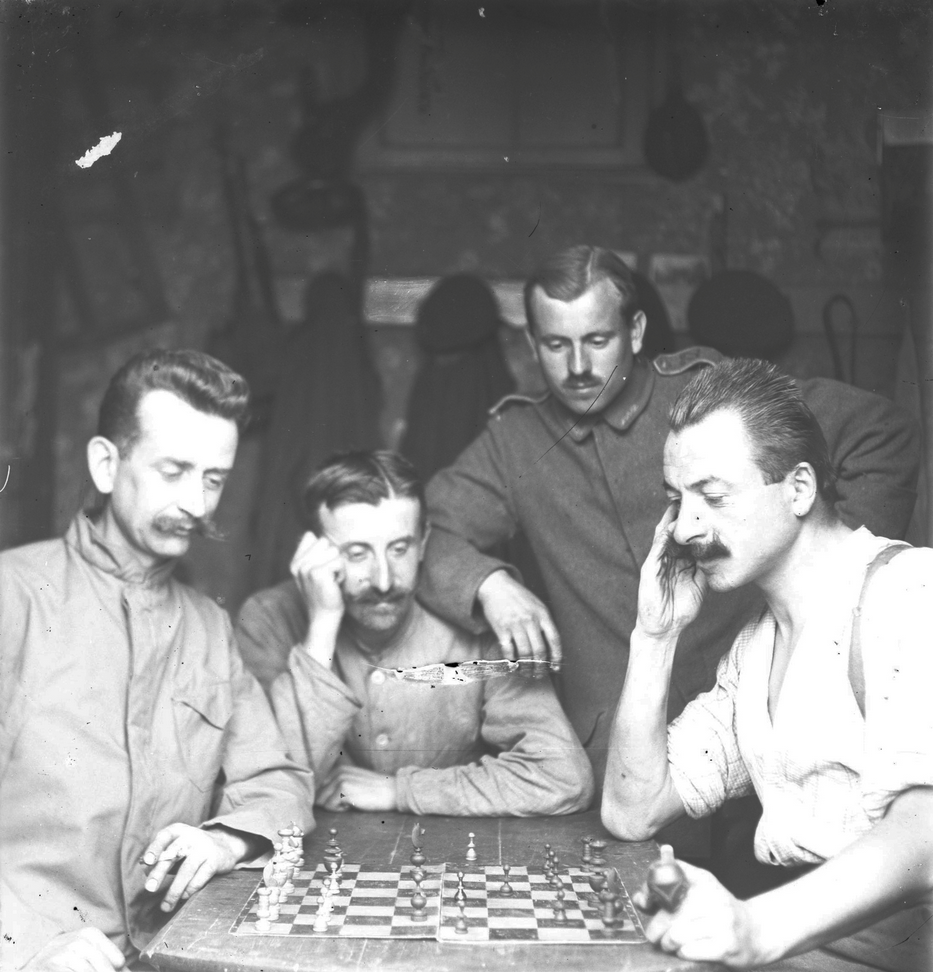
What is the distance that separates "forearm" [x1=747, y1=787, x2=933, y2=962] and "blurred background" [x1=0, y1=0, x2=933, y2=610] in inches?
42.3

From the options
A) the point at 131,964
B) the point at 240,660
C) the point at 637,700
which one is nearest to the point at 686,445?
the point at 637,700

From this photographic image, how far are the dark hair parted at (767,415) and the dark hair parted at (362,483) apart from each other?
0.91m

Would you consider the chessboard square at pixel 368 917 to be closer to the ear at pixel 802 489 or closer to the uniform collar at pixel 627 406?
the ear at pixel 802 489

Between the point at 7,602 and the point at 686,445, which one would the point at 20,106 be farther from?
the point at 686,445

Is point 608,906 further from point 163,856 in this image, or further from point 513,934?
point 163,856

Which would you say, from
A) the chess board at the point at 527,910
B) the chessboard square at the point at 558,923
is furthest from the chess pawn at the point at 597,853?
the chessboard square at the point at 558,923

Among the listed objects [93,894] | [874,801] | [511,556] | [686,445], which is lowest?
[93,894]

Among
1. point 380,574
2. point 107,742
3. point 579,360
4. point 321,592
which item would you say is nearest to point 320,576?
point 321,592

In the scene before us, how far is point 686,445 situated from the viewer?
9.71ft

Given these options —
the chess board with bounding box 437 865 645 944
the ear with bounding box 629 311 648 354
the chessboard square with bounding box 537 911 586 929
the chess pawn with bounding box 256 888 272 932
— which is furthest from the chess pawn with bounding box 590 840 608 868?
the ear with bounding box 629 311 648 354

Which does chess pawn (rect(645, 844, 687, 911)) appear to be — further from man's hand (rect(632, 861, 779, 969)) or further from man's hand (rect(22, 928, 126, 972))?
man's hand (rect(22, 928, 126, 972))

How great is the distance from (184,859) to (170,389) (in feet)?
4.18

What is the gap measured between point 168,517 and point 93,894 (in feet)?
3.25

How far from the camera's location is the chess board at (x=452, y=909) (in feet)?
7.99
